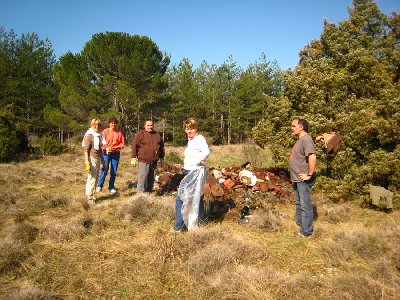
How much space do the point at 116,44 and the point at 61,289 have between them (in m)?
22.7

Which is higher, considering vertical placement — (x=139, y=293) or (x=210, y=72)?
(x=210, y=72)

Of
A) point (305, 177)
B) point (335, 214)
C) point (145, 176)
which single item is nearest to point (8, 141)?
point (145, 176)

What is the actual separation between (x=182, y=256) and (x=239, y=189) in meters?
4.01

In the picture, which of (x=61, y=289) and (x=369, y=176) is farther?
(x=369, y=176)

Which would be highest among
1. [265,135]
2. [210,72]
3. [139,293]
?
[210,72]

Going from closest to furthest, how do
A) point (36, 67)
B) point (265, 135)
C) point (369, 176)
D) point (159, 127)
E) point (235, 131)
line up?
point (369, 176) < point (265, 135) < point (36, 67) < point (159, 127) < point (235, 131)

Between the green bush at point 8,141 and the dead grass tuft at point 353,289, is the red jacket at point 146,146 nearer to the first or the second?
the dead grass tuft at point 353,289

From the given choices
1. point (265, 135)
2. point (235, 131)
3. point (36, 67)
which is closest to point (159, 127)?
point (235, 131)

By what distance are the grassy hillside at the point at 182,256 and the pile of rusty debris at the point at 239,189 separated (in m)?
0.51

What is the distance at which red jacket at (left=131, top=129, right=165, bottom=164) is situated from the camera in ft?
22.6

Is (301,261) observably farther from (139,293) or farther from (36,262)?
(36,262)

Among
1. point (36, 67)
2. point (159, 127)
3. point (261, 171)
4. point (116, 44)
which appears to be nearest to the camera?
point (261, 171)

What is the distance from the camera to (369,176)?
7.17m

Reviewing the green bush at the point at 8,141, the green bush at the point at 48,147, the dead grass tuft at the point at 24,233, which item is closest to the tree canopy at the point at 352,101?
the dead grass tuft at the point at 24,233
